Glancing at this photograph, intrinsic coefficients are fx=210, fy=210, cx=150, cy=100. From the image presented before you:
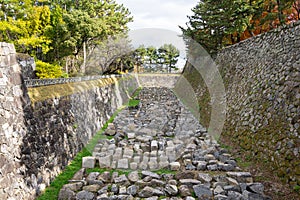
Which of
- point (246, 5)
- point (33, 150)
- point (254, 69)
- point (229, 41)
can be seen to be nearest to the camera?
point (33, 150)

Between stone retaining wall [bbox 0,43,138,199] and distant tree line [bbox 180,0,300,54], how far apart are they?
386 inches

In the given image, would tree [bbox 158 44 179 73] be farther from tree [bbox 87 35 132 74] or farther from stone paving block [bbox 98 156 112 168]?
stone paving block [bbox 98 156 112 168]

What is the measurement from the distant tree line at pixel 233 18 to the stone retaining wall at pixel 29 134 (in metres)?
9.82

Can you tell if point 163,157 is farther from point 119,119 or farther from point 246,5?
point 246,5

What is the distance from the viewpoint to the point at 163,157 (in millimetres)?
6070

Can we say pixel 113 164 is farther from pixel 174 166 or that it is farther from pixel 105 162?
pixel 174 166

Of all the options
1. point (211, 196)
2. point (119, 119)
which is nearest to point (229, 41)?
point (119, 119)

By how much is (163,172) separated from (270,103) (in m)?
3.34

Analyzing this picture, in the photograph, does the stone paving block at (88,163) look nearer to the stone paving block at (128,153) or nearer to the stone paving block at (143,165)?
the stone paving block at (128,153)

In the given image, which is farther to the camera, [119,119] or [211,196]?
[119,119]

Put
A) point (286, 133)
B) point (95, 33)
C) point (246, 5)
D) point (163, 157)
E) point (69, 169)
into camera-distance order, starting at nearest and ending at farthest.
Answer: point (286, 133)
point (69, 169)
point (163, 157)
point (246, 5)
point (95, 33)

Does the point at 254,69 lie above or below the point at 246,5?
below

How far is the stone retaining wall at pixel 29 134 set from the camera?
3.50m

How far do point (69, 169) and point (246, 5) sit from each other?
11408 millimetres
